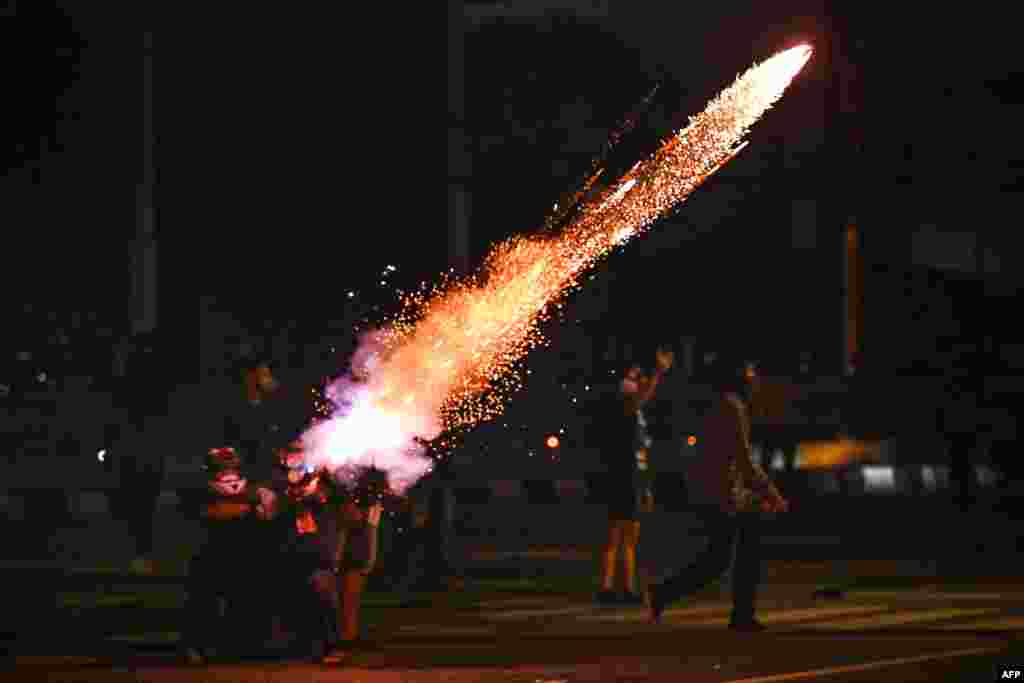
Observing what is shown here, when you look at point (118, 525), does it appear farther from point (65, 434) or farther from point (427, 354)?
point (427, 354)

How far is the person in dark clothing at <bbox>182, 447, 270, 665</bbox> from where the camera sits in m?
14.0

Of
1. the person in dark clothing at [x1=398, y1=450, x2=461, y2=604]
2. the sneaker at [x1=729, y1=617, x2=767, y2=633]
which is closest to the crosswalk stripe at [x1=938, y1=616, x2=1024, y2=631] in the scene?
the sneaker at [x1=729, y1=617, x2=767, y2=633]

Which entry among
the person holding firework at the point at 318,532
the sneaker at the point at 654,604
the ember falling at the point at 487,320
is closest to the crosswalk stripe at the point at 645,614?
the sneaker at the point at 654,604

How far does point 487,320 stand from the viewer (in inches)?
628

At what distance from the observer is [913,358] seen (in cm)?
3838

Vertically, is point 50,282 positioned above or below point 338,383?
above

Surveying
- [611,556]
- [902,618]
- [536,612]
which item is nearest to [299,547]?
[536,612]

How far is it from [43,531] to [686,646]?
48.7 feet

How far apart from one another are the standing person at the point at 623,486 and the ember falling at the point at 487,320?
150cm

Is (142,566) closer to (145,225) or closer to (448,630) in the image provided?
(448,630)

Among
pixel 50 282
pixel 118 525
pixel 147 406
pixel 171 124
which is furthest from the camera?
pixel 50 282

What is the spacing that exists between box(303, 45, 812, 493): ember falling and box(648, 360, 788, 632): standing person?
1341 millimetres

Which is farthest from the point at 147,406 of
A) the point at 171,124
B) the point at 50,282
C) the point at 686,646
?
the point at 50,282

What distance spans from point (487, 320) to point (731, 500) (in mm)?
2092
